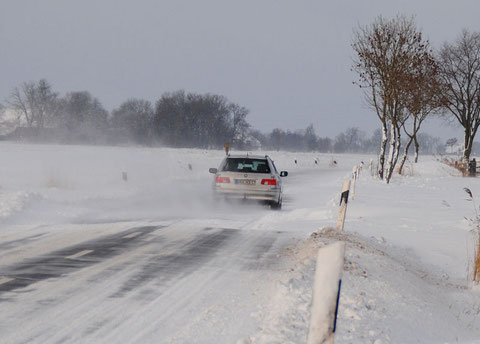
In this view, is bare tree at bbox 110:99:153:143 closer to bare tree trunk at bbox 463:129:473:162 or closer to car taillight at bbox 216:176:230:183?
bare tree trunk at bbox 463:129:473:162

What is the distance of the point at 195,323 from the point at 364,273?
278 cm

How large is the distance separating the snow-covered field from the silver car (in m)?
0.58

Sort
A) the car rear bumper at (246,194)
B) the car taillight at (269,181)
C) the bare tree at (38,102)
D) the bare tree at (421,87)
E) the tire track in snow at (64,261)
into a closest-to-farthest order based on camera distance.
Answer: the tire track in snow at (64,261)
the car rear bumper at (246,194)
the car taillight at (269,181)
the bare tree at (421,87)
the bare tree at (38,102)

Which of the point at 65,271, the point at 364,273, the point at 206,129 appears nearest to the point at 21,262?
the point at 65,271

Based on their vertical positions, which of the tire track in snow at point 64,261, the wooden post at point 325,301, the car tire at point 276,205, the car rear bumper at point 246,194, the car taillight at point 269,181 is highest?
the wooden post at point 325,301

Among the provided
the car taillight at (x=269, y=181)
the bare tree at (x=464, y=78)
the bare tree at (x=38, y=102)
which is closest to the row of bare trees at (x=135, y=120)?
the bare tree at (x=38, y=102)

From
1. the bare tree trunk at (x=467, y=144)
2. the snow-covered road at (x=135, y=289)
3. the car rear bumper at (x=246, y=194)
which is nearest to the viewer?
the snow-covered road at (x=135, y=289)

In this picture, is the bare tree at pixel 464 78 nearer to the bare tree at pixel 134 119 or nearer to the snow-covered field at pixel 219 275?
the snow-covered field at pixel 219 275

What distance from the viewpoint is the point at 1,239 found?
9.12 meters

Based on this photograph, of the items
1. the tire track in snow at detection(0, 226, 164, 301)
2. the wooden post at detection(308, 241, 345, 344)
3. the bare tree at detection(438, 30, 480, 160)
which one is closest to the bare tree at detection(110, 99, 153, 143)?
the bare tree at detection(438, 30, 480, 160)

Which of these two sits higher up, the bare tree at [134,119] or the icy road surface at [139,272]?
the bare tree at [134,119]

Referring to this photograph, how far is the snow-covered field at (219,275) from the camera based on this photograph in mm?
4395

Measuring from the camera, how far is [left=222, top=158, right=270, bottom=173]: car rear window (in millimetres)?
14828

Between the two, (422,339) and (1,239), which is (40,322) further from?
(1,239)
